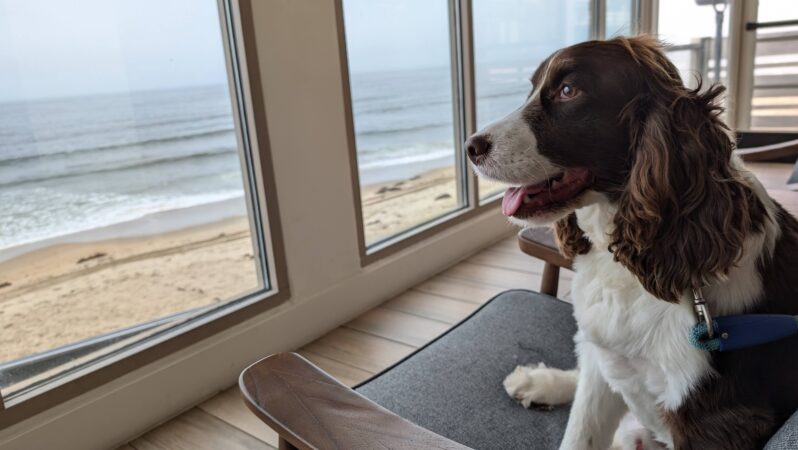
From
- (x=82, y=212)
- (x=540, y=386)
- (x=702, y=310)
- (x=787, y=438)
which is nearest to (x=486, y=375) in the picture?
(x=540, y=386)

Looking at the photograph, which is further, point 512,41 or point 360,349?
point 512,41

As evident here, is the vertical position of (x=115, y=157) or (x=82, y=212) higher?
(x=115, y=157)

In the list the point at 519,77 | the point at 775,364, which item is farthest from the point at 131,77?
the point at 519,77

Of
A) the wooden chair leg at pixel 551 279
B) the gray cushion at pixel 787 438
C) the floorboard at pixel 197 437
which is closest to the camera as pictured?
the gray cushion at pixel 787 438

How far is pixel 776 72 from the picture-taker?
505 cm

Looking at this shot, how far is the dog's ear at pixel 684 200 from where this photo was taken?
2.50 ft

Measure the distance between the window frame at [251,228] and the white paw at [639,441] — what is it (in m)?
1.26

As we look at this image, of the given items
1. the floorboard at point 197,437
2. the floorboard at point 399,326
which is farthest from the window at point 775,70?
the floorboard at point 197,437

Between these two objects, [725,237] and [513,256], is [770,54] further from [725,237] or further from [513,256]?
[725,237]

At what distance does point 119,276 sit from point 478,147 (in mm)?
1518

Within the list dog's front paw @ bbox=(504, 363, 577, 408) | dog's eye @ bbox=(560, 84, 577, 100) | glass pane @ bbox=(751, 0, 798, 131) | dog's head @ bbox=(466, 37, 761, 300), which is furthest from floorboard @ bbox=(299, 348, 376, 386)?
glass pane @ bbox=(751, 0, 798, 131)

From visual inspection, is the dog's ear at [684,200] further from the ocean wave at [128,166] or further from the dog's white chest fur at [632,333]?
the ocean wave at [128,166]

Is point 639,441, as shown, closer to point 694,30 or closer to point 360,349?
point 360,349

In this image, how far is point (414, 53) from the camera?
2908 mm
